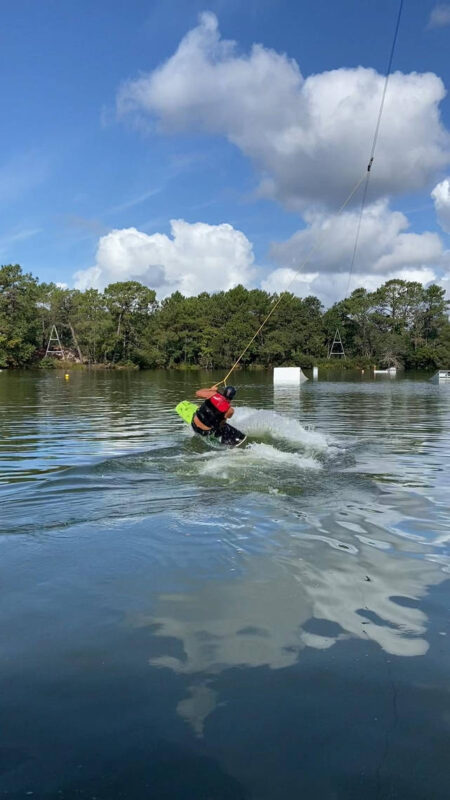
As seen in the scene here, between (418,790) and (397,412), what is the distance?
26.1 metres

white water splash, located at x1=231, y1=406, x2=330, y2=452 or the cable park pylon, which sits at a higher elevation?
the cable park pylon

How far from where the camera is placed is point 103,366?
4144 inches

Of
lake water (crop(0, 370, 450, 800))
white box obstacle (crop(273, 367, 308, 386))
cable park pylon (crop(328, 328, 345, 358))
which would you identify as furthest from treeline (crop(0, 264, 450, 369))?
lake water (crop(0, 370, 450, 800))

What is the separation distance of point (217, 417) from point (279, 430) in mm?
4375

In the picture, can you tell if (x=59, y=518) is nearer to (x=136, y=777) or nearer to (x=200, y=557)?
(x=200, y=557)

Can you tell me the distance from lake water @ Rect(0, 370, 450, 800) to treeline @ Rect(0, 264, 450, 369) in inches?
3513

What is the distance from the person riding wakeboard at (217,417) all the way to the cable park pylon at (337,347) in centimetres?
10256

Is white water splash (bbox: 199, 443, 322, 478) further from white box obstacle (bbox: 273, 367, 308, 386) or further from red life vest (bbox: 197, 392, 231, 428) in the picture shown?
white box obstacle (bbox: 273, 367, 308, 386)

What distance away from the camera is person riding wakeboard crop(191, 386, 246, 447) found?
596 inches

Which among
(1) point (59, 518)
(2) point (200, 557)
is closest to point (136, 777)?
(2) point (200, 557)

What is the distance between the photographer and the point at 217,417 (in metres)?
15.2

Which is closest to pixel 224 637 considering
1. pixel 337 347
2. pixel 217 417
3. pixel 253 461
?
pixel 253 461

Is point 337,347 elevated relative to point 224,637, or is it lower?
elevated

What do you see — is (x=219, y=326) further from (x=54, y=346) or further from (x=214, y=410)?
(x=214, y=410)
